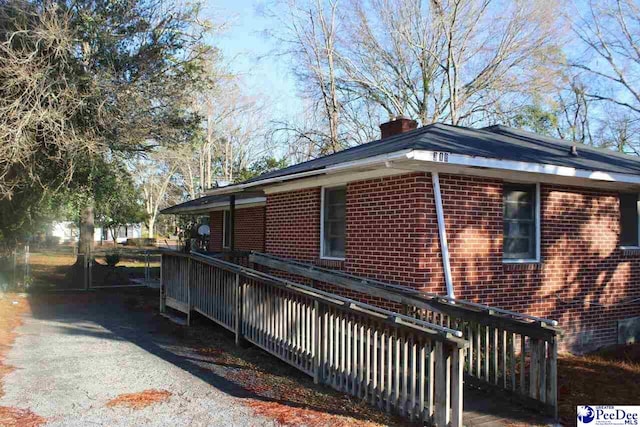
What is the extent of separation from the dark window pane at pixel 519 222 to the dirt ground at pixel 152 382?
11.7 ft

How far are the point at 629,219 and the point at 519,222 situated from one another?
279 centimetres

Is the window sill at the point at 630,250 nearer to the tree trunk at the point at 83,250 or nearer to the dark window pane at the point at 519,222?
the dark window pane at the point at 519,222

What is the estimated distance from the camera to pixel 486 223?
7090 mm

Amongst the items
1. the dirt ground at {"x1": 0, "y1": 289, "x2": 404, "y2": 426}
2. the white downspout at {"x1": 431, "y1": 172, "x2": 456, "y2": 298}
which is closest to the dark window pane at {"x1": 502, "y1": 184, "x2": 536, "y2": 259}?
the white downspout at {"x1": 431, "y1": 172, "x2": 456, "y2": 298}

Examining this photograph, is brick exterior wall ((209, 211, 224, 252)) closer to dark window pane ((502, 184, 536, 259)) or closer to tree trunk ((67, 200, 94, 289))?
tree trunk ((67, 200, 94, 289))

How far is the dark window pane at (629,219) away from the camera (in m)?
8.82

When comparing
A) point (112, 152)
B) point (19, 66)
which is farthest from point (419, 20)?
point (19, 66)

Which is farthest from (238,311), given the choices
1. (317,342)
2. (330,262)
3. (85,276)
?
(85,276)

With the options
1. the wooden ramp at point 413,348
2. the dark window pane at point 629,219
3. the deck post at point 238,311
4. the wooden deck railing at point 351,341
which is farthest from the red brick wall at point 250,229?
the dark window pane at point 629,219

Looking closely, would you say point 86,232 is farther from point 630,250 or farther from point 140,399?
point 630,250

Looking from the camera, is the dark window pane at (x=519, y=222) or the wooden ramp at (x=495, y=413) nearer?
the wooden ramp at (x=495, y=413)

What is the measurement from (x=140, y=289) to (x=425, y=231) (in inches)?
486

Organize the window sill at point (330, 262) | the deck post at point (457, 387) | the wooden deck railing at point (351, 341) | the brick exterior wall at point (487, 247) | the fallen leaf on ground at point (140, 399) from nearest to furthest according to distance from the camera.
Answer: the deck post at point (457, 387) < the wooden deck railing at point (351, 341) < the fallen leaf on ground at point (140, 399) < the brick exterior wall at point (487, 247) < the window sill at point (330, 262)

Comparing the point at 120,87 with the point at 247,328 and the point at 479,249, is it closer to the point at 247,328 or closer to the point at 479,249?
the point at 247,328
